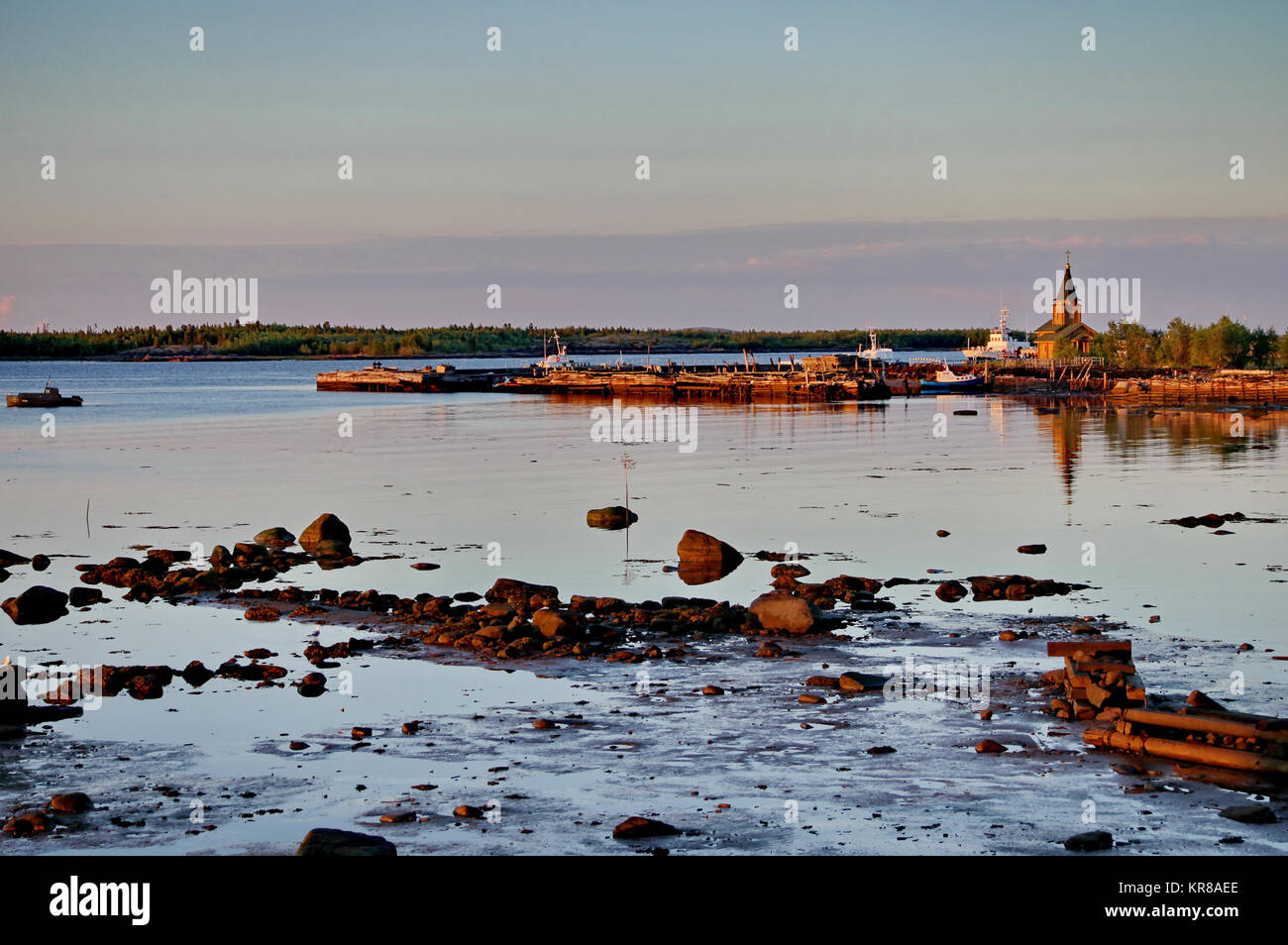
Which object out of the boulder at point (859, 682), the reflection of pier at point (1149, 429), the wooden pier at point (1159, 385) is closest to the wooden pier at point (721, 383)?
the wooden pier at point (1159, 385)

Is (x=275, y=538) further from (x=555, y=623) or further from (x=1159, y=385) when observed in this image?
(x=1159, y=385)

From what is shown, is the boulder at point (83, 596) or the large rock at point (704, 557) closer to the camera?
the boulder at point (83, 596)

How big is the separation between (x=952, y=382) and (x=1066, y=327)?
25.7 meters

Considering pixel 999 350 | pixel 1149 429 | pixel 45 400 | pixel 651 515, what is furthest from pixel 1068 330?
pixel 651 515

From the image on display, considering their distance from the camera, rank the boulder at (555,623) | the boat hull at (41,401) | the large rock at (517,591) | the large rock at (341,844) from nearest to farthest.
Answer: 1. the large rock at (341,844)
2. the boulder at (555,623)
3. the large rock at (517,591)
4. the boat hull at (41,401)

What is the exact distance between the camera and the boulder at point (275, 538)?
33.4m

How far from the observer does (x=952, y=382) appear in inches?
5089

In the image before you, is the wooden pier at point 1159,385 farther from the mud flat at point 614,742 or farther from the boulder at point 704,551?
the mud flat at point 614,742

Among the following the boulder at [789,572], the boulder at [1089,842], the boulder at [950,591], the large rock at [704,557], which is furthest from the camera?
the large rock at [704,557]

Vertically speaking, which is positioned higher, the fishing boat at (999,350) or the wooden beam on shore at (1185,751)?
the fishing boat at (999,350)

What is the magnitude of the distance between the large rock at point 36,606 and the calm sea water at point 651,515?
446 millimetres

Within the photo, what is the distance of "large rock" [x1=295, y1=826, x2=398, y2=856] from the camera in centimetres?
1231

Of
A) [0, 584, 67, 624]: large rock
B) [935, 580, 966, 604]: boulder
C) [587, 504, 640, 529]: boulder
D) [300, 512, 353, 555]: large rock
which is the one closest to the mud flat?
[935, 580, 966, 604]: boulder
